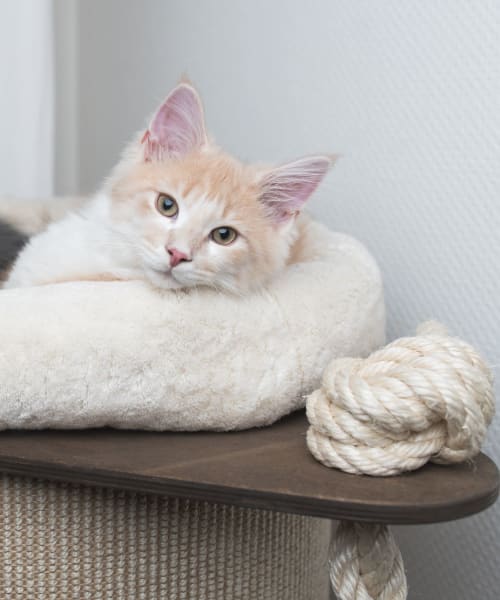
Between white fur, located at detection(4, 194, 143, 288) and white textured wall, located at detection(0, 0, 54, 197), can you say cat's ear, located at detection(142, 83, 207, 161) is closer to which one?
white fur, located at detection(4, 194, 143, 288)

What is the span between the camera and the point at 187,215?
1.01 metres

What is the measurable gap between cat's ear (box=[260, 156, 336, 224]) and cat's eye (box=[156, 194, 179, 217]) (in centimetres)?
15

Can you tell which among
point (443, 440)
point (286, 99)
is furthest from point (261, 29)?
point (443, 440)

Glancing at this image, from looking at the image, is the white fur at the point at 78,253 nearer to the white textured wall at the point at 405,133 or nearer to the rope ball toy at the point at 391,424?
the rope ball toy at the point at 391,424

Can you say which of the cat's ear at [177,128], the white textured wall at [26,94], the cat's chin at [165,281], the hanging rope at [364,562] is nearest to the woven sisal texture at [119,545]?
the hanging rope at [364,562]

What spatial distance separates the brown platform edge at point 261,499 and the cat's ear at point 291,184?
505mm

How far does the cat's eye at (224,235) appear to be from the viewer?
3.38 ft

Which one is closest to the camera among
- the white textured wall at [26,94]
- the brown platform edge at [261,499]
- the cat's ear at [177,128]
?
the brown platform edge at [261,499]

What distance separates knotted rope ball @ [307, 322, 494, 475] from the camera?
2.50 ft

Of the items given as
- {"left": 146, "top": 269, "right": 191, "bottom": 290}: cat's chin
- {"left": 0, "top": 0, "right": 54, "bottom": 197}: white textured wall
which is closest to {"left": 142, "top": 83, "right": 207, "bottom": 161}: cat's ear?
{"left": 146, "top": 269, "right": 191, "bottom": 290}: cat's chin

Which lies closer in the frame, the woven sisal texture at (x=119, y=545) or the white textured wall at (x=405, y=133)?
the woven sisal texture at (x=119, y=545)

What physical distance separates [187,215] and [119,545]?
0.45 meters

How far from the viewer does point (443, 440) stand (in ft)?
2.63

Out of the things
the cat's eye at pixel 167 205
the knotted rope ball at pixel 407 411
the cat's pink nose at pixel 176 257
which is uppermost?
the cat's eye at pixel 167 205
